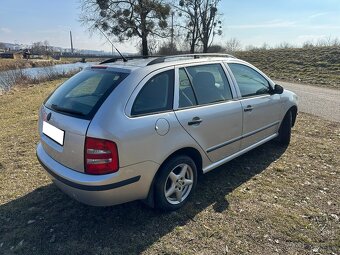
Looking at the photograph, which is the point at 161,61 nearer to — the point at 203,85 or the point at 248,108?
the point at 203,85

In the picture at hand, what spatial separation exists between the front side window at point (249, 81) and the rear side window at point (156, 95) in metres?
1.25

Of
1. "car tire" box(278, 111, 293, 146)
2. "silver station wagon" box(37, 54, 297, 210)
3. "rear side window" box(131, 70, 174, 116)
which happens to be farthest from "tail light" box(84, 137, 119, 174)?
"car tire" box(278, 111, 293, 146)

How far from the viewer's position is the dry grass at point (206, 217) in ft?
8.28

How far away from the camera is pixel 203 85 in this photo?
10.7ft

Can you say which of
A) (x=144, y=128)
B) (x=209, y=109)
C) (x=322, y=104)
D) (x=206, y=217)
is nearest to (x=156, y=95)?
(x=144, y=128)

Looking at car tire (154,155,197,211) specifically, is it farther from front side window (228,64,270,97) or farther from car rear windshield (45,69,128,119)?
front side window (228,64,270,97)

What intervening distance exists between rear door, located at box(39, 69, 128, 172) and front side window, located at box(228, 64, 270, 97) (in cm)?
177

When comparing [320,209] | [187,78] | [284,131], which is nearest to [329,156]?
[284,131]

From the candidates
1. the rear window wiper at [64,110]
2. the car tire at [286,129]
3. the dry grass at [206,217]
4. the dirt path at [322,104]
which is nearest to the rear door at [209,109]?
the dry grass at [206,217]

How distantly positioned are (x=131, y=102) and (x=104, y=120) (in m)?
0.32

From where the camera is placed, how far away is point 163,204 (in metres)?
2.85

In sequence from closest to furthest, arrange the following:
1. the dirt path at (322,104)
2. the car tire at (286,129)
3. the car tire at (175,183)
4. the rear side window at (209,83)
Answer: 1. the car tire at (175,183)
2. the rear side window at (209,83)
3. the car tire at (286,129)
4. the dirt path at (322,104)

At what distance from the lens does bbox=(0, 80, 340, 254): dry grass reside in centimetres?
252

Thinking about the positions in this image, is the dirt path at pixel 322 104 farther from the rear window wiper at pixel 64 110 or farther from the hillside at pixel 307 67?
the rear window wiper at pixel 64 110
